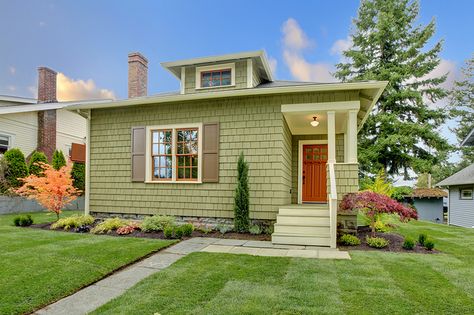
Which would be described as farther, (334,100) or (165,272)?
(334,100)

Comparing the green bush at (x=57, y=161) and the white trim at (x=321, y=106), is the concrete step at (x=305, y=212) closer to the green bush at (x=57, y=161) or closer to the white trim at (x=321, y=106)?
the white trim at (x=321, y=106)

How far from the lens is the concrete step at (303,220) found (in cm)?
646

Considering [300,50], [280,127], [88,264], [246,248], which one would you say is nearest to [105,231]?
[88,264]

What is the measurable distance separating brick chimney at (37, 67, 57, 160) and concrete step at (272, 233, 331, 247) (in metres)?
13.1

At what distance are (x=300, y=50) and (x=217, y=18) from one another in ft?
16.1

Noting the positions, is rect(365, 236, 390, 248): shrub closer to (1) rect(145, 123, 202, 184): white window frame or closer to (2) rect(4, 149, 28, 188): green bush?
(1) rect(145, 123, 202, 184): white window frame

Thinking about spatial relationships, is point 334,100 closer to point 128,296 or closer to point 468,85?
point 128,296

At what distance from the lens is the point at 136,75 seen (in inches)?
432

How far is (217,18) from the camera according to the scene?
14828 millimetres

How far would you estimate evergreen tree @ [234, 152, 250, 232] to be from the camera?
6.88 meters

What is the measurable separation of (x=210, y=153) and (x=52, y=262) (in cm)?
415

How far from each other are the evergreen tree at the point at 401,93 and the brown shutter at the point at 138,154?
1176 centimetres

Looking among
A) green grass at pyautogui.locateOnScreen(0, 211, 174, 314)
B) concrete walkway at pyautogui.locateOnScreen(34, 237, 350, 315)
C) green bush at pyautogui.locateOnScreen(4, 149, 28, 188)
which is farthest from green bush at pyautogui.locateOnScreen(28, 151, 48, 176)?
concrete walkway at pyautogui.locateOnScreen(34, 237, 350, 315)

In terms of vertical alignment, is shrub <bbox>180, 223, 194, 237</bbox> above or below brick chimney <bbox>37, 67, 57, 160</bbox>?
below
